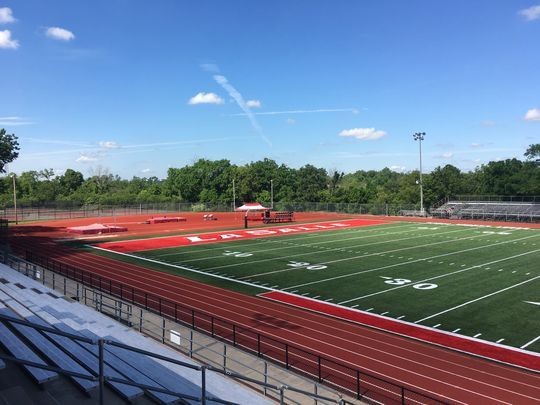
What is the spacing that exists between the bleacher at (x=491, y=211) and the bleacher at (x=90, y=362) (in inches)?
2201

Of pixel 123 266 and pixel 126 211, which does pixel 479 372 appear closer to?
pixel 123 266

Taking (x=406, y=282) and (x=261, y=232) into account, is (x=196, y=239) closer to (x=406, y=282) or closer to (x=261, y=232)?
(x=261, y=232)

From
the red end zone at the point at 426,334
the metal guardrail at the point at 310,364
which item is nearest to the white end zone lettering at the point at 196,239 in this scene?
the red end zone at the point at 426,334

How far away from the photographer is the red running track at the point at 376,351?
428 inches

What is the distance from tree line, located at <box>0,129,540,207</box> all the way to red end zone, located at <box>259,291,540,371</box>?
2276 inches

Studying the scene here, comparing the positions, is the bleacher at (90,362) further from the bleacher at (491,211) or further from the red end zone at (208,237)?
the bleacher at (491,211)

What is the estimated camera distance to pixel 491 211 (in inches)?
2425

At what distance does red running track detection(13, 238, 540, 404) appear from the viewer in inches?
428

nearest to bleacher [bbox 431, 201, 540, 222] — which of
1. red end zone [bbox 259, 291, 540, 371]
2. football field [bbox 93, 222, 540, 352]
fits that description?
football field [bbox 93, 222, 540, 352]

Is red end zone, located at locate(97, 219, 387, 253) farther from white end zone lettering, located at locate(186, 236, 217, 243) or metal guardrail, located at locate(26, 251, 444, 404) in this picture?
metal guardrail, located at locate(26, 251, 444, 404)

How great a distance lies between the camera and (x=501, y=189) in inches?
3216

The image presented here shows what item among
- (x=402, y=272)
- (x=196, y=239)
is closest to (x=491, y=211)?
(x=196, y=239)

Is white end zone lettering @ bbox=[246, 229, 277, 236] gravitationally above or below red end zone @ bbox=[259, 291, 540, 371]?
above

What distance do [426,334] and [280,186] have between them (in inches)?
Answer: 3438
